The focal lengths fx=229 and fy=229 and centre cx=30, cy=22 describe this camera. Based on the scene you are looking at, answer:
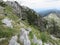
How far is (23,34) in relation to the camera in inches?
714

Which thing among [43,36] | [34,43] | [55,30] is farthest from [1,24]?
[55,30]

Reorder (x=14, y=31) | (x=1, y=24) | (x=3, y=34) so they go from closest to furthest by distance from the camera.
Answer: (x=3, y=34)
(x=14, y=31)
(x=1, y=24)

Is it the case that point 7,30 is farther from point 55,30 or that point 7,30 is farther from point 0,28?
point 55,30

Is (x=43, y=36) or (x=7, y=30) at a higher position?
(x=7, y=30)

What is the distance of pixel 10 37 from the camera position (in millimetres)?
17344

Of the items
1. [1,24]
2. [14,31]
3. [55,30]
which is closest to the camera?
[14,31]

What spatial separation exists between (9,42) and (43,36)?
29.2 feet

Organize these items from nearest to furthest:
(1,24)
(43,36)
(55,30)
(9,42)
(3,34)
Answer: (9,42), (3,34), (1,24), (43,36), (55,30)

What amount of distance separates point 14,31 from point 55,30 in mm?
72068

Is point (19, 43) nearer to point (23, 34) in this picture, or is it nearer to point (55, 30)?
point (23, 34)

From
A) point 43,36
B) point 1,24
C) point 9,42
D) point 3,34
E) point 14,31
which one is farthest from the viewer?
point 43,36

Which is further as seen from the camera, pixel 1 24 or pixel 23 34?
pixel 1 24

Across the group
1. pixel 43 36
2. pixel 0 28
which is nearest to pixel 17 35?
pixel 0 28

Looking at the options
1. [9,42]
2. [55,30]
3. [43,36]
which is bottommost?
[55,30]
